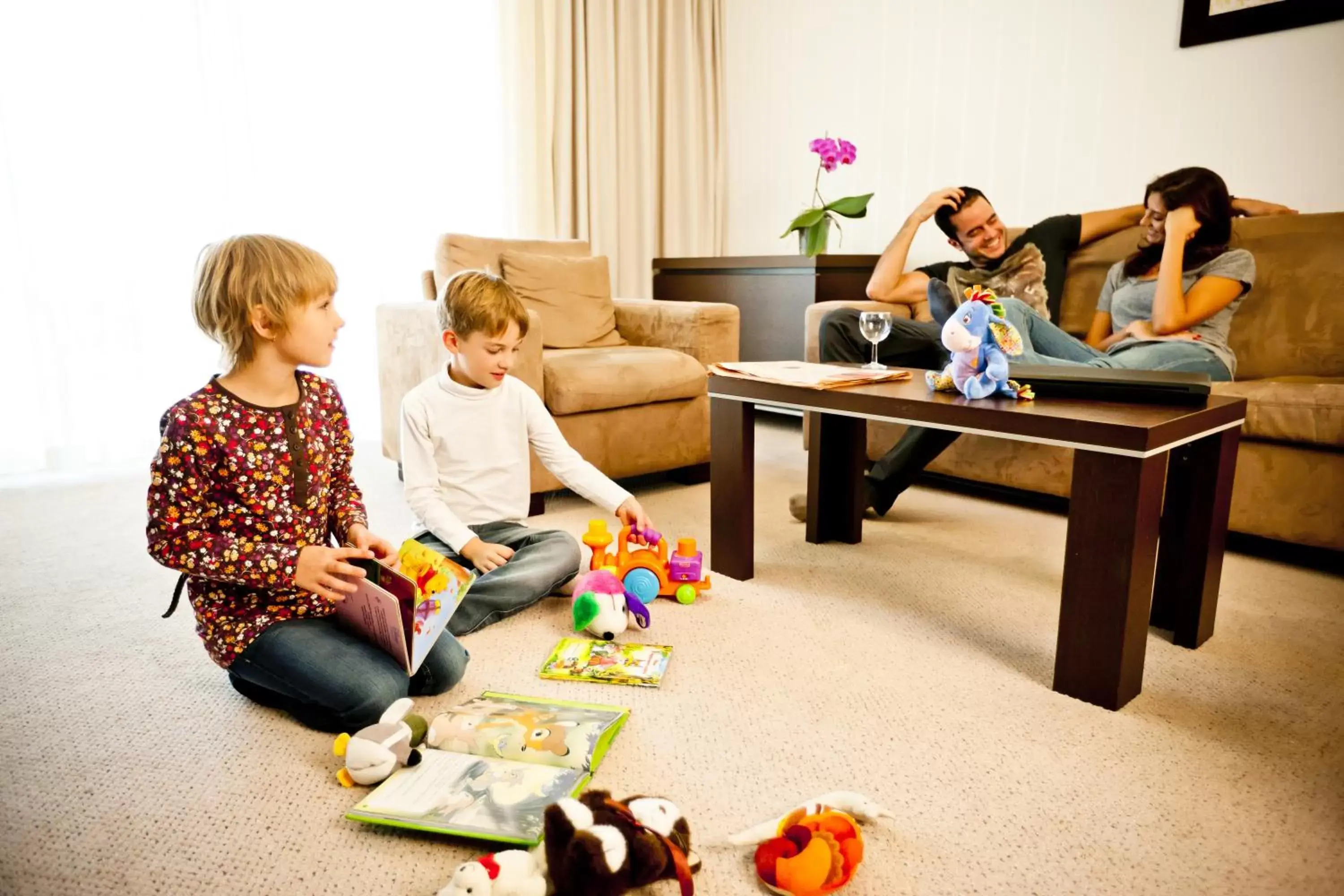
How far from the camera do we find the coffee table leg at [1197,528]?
1454 mm

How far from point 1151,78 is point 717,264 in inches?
70.0

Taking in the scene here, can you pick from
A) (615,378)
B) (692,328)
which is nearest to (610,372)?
(615,378)

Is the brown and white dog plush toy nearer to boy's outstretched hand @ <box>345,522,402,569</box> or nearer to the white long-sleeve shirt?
boy's outstretched hand @ <box>345,522,402,569</box>

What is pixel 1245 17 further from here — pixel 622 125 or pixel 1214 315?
pixel 622 125

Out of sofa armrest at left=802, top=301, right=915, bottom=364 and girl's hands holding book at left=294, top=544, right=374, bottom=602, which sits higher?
sofa armrest at left=802, top=301, right=915, bottom=364


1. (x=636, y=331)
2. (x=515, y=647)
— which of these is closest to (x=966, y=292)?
(x=636, y=331)

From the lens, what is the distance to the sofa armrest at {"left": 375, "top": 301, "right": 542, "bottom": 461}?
Result: 90.3 inches

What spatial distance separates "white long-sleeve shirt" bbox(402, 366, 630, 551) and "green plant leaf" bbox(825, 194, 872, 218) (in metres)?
2.26

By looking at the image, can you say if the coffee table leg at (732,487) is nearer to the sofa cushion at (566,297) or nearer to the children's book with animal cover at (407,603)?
the children's book with animal cover at (407,603)

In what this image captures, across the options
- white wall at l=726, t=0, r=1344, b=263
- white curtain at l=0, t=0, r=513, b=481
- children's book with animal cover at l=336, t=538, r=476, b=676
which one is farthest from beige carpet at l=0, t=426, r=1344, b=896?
white wall at l=726, t=0, r=1344, b=263

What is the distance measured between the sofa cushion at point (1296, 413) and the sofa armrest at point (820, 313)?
0.97 meters

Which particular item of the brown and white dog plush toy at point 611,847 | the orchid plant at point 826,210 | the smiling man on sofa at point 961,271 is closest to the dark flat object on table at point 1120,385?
the smiling man on sofa at point 961,271

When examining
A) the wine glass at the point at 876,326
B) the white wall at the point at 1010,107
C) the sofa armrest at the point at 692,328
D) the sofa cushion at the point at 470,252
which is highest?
the white wall at the point at 1010,107

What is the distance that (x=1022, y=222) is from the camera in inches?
130
